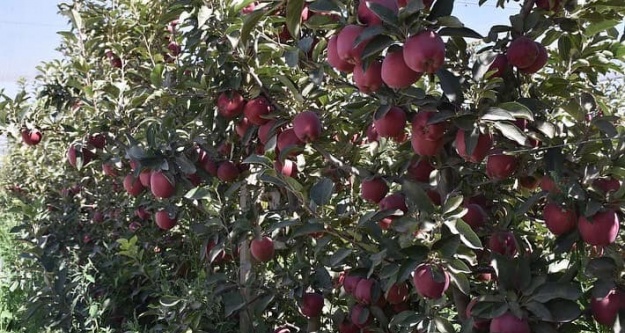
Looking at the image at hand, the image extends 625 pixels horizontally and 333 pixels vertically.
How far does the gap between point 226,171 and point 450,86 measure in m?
0.83

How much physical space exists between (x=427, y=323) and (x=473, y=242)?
0.96ft

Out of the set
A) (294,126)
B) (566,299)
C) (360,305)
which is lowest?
(360,305)

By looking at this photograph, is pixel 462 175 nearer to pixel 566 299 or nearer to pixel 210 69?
pixel 566 299

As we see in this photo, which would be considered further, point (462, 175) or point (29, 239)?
point (29, 239)

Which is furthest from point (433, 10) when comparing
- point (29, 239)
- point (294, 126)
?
point (29, 239)

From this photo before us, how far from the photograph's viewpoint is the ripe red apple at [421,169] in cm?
128

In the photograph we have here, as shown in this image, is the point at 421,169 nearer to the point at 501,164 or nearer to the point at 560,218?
the point at 501,164

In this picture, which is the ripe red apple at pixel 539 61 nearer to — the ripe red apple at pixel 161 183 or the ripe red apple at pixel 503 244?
the ripe red apple at pixel 503 244

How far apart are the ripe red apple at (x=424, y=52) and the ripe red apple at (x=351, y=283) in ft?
2.02

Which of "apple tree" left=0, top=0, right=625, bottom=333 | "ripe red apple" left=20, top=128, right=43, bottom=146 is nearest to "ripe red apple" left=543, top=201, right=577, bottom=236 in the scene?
"apple tree" left=0, top=0, right=625, bottom=333

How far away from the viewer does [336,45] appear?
40.9 inches

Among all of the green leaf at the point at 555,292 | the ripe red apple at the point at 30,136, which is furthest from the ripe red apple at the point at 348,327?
the ripe red apple at the point at 30,136

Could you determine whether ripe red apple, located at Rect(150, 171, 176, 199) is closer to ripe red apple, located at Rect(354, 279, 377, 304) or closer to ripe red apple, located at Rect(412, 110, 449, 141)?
ripe red apple, located at Rect(354, 279, 377, 304)

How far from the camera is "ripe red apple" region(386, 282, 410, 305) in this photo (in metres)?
1.33
